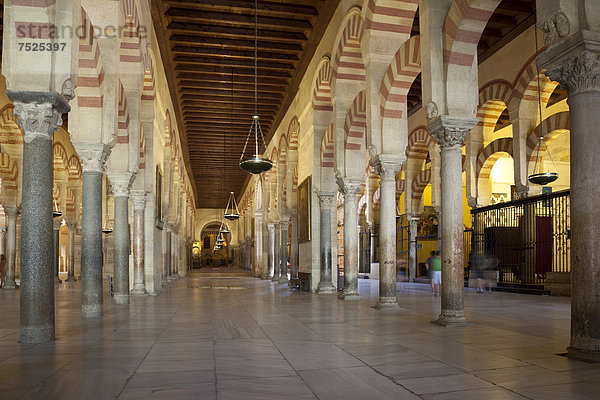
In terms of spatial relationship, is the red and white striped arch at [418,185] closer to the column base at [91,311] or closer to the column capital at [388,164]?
the column capital at [388,164]

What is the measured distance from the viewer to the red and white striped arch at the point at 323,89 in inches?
392

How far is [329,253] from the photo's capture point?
33.8 ft

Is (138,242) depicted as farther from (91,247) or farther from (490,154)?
(490,154)

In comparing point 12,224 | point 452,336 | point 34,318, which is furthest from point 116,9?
point 12,224

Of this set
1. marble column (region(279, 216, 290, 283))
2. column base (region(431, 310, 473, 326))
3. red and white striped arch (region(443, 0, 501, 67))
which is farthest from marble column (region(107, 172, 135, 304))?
marble column (region(279, 216, 290, 283))

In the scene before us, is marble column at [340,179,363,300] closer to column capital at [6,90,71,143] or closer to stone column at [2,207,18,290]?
column capital at [6,90,71,143]

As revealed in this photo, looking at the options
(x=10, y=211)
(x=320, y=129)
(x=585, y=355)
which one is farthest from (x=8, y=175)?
(x=585, y=355)

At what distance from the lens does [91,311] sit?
628cm

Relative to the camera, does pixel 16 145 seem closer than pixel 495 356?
No

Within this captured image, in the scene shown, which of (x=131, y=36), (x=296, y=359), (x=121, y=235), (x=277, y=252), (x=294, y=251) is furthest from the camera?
(x=277, y=252)

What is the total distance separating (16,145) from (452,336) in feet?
38.2

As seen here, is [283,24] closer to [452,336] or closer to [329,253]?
[329,253]

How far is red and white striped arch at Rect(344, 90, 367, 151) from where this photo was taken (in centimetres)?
890

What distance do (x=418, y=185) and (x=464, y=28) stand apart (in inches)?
380
